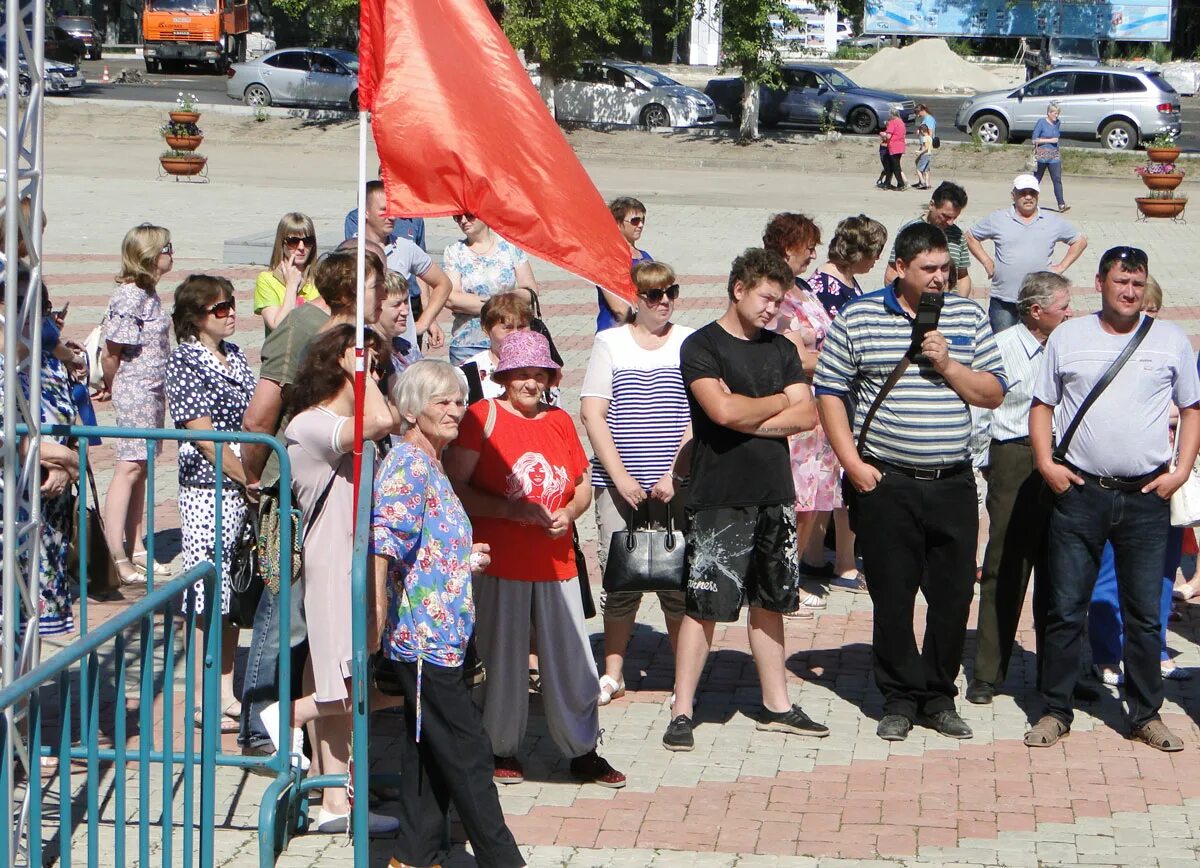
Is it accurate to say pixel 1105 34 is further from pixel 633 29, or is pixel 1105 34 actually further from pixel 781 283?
pixel 781 283

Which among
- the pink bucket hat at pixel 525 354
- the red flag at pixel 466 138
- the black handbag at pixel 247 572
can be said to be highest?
the red flag at pixel 466 138

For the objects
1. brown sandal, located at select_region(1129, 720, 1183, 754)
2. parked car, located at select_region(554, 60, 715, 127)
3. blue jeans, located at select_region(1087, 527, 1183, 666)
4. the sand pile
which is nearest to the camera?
brown sandal, located at select_region(1129, 720, 1183, 754)

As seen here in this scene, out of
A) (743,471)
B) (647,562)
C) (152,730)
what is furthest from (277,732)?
(743,471)

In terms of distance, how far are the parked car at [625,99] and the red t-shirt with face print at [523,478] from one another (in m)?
31.9

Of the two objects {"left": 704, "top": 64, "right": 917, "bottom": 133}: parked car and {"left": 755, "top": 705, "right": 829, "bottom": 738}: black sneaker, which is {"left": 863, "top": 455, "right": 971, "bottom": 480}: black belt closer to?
{"left": 755, "top": 705, "right": 829, "bottom": 738}: black sneaker

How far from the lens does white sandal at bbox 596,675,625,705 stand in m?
6.67

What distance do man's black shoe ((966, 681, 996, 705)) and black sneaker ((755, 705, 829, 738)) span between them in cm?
80

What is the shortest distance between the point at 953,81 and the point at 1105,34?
31.2 feet

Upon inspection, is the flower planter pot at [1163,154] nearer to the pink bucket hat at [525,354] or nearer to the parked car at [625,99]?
the parked car at [625,99]

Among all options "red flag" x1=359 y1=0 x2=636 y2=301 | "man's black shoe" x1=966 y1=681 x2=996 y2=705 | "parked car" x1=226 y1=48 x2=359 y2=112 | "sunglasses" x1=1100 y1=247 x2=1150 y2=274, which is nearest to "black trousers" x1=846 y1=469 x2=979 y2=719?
"man's black shoe" x1=966 y1=681 x2=996 y2=705

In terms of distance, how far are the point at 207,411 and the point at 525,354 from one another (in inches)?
60.3

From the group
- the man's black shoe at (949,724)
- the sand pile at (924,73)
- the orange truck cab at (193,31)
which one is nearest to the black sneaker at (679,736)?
the man's black shoe at (949,724)

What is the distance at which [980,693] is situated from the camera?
22.6 feet

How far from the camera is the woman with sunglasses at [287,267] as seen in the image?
25.0 feet
